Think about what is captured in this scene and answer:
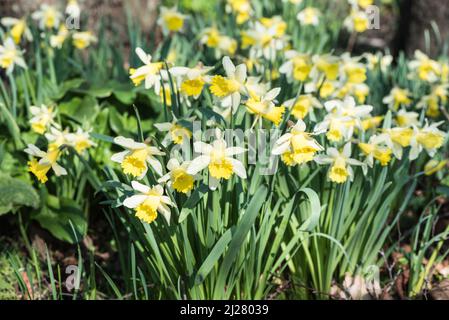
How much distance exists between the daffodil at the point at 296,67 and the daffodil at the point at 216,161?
93cm

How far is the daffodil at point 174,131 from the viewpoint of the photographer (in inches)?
79.9

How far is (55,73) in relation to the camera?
10.6 feet

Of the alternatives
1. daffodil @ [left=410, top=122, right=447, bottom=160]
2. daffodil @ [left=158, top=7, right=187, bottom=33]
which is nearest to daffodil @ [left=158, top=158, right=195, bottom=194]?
daffodil @ [left=410, top=122, right=447, bottom=160]

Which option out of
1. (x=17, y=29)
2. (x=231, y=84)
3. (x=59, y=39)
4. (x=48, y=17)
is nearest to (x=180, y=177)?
(x=231, y=84)

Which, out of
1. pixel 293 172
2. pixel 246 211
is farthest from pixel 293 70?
pixel 246 211

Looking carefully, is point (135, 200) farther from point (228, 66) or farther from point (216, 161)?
point (228, 66)

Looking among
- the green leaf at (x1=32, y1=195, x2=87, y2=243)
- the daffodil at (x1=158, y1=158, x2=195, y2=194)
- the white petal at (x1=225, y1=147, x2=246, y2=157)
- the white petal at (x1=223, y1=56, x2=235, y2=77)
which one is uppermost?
the white petal at (x1=223, y1=56, x2=235, y2=77)

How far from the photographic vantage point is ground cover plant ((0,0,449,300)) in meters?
1.97

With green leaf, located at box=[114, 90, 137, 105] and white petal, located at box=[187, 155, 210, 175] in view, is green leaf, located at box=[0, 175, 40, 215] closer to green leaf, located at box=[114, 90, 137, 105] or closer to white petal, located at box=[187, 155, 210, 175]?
green leaf, located at box=[114, 90, 137, 105]

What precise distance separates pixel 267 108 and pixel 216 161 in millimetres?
286

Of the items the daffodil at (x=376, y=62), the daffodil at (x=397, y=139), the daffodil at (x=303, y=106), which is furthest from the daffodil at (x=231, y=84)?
the daffodil at (x=376, y=62)

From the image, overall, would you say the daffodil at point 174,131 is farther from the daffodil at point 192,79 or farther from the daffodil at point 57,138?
the daffodil at point 57,138

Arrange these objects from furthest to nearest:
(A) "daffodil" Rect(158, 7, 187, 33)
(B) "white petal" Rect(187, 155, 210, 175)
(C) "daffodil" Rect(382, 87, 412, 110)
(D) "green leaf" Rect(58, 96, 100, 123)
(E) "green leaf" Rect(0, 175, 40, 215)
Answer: (A) "daffodil" Rect(158, 7, 187, 33) → (C) "daffodil" Rect(382, 87, 412, 110) → (D) "green leaf" Rect(58, 96, 100, 123) → (E) "green leaf" Rect(0, 175, 40, 215) → (B) "white petal" Rect(187, 155, 210, 175)

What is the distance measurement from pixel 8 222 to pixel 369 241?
1.62 metres
